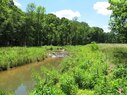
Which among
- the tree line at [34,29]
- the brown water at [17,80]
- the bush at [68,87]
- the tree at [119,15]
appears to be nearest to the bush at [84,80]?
the bush at [68,87]

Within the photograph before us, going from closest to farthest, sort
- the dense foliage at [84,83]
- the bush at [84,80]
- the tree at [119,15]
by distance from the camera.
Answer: the dense foliage at [84,83], the bush at [84,80], the tree at [119,15]

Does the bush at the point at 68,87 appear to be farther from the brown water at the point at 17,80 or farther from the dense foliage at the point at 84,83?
the brown water at the point at 17,80

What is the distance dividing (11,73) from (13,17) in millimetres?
43464

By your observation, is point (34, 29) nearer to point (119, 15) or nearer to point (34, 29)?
point (34, 29)

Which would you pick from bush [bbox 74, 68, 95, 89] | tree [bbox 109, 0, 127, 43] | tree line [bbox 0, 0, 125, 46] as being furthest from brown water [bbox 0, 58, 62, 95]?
tree line [bbox 0, 0, 125, 46]

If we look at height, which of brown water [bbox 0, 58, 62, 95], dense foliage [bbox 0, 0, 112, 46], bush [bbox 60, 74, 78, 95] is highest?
dense foliage [bbox 0, 0, 112, 46]

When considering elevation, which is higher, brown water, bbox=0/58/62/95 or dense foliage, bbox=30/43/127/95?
dense foliage, bbox=30/43/127/95

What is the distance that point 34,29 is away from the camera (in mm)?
80750

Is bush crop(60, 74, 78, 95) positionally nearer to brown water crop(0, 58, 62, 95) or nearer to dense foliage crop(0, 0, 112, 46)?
brown water crop(0, 58, 62, 95)

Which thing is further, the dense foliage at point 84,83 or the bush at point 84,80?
the bush at point 84,80

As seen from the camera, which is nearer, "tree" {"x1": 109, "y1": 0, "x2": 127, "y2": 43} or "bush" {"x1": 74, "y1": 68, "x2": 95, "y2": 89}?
"bush" {"x1": 74, "y1": 68, "x2": 95, "y2": 89}

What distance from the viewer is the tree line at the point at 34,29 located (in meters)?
67.0

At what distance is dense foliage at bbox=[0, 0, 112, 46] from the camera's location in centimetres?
6700

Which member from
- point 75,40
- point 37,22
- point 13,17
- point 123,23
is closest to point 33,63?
point 123,23
